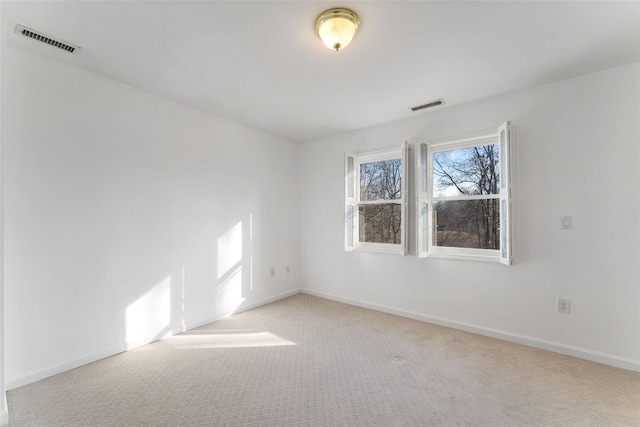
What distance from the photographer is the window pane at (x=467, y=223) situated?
10.2 feet

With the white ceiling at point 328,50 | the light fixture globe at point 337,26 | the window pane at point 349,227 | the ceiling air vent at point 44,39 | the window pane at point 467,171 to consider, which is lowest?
the window pane at point 349,227

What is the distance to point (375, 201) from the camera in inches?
159

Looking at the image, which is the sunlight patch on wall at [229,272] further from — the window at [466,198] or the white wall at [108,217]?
the window at [466,198]

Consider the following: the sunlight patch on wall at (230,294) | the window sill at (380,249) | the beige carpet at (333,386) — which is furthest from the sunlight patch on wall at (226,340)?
the window sill at (380,249)

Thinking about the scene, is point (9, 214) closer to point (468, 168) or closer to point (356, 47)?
point (356, 47)

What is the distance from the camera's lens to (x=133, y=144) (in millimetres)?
2770

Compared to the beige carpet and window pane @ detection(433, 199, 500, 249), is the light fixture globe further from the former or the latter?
the beige carpet

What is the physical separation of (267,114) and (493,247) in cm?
316

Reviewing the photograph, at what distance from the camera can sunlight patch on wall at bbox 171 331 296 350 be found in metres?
2.82

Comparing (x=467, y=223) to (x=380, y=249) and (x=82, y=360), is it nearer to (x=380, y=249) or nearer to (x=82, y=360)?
(x=380, y=249)

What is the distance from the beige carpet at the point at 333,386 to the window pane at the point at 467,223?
3.48 feet

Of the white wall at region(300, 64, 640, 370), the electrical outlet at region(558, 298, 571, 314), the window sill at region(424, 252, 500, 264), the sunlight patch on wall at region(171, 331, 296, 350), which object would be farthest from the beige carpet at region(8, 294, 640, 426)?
the window sill at region(424, 252, 500, 264)

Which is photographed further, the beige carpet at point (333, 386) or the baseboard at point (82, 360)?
the baseboard at point (82, 360)

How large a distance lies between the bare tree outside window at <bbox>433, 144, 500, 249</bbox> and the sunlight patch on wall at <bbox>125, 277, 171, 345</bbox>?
3.29 meters
